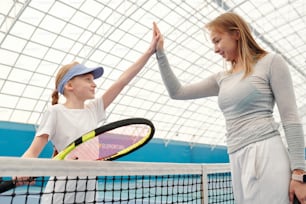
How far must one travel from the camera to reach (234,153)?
154 cm

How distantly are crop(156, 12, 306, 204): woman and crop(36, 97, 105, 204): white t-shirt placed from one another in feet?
2.65

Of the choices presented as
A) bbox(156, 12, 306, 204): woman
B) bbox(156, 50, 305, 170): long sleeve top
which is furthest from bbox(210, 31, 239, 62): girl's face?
bbox(156, 50, 305, 170): long sleeve top

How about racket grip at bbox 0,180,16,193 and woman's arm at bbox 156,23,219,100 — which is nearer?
racket grip at bbox 0,180,16,193

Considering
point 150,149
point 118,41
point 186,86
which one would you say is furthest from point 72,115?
point 150,149

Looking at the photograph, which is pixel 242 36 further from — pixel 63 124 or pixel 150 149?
pixel 150 149

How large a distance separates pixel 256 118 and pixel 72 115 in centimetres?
A: 102

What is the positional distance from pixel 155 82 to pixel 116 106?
2.99 m

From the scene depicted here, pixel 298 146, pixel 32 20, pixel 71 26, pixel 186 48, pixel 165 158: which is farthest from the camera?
pixel 165 158

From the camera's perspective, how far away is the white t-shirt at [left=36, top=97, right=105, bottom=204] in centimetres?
165

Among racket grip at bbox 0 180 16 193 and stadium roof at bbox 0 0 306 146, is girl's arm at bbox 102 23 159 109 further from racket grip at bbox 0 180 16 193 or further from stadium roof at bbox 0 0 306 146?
stadium roof at bbox 0 0 306 146

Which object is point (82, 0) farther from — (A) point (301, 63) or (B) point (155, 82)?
(A) point (301, 63)

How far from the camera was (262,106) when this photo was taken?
1.50m

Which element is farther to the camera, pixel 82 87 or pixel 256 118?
pixel 82 87

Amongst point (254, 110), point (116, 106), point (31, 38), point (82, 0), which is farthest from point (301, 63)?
point (254, 110)
